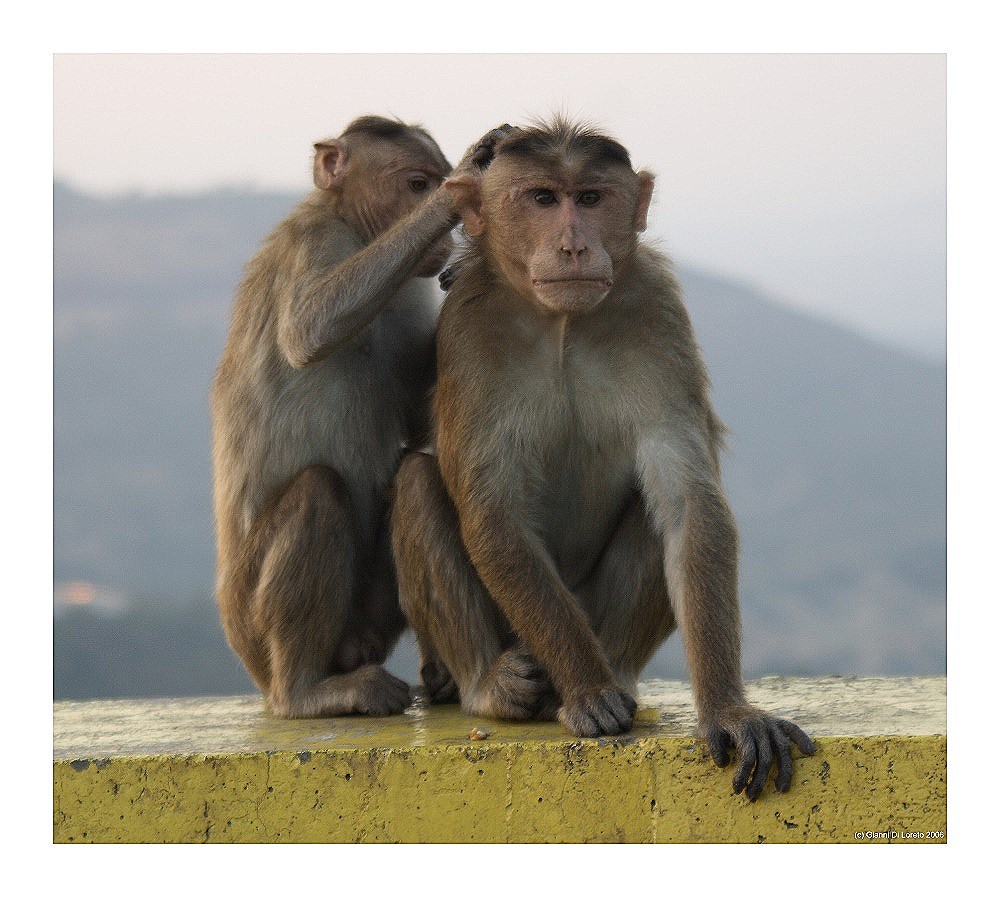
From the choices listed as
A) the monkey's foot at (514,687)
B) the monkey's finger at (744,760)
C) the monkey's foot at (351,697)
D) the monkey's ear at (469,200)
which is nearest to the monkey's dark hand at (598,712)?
the monkey's foot at (514,687)

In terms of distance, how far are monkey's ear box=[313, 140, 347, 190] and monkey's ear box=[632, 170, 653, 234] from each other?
1.42 metres

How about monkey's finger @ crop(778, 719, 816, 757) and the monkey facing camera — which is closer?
monkey's finger @ crop(778, 719, 816, 757)

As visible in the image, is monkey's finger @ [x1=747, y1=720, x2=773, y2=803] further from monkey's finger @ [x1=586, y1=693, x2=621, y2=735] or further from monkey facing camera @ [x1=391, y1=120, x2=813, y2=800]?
monkey's finger @ [x1=586, y1=693, x2=621, y2=735]

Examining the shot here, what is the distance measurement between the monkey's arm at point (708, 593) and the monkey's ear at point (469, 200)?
1016 mm

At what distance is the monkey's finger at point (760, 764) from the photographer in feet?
14.8

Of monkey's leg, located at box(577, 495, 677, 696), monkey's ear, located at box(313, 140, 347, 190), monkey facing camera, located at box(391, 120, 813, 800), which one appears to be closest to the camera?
monkey facing camera, located at box(391, 120, 813, 800)

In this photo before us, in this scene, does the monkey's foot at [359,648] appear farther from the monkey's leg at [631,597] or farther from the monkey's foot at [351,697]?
the monkey's leg at [631,597]

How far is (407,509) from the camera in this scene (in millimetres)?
5340

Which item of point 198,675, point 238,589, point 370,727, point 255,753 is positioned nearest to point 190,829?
point 255,753

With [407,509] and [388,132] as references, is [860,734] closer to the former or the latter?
[407,509]

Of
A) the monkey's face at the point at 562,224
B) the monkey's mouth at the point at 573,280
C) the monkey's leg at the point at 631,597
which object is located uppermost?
the monkey's face at the point at 562,224

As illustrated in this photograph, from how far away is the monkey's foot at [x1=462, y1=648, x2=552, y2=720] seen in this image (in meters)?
5.17

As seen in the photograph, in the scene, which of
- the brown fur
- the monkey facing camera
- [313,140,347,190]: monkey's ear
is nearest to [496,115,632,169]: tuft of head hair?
the monkey facing camera

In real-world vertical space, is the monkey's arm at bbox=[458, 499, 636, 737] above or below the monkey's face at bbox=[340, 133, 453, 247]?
below
